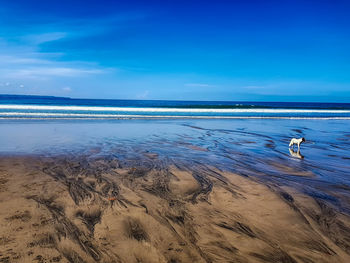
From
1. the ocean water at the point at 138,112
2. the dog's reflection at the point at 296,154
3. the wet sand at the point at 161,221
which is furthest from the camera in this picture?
the ocean water at the point at 138,112

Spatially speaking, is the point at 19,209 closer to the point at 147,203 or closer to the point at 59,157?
the point at 147,203

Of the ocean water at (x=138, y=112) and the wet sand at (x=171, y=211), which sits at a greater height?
the ocean water at (x=138, y=112)

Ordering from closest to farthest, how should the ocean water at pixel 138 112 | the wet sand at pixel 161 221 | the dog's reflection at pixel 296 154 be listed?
the wet sand at pixel 161 221, the dog's reflection at pixel 296 154, the ocean water at pixel 138 112

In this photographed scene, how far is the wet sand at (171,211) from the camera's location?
2.60 m

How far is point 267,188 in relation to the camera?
4.58 m

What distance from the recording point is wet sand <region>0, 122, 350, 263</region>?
2.60 meters

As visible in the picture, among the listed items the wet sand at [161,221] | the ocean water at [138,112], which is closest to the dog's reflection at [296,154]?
the wet sand at [161,221]

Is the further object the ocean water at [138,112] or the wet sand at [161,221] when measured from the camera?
the ocean water at [138,112]

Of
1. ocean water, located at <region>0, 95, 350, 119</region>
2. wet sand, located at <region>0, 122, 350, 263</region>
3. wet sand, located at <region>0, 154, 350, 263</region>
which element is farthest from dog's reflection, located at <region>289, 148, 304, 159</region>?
ocean water, located at <region>0, 95, 350, 119</region>

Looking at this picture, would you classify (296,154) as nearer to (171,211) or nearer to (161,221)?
(171,211)

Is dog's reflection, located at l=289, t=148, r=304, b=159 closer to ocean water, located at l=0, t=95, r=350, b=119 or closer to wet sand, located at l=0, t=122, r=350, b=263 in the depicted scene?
wet sand, located at l=0, t=122, r=350, b=263

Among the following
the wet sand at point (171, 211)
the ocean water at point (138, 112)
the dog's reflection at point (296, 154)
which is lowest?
the dog's reflection at point (296, 154)

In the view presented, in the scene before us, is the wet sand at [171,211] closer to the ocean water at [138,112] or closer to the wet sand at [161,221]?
the wet sand at [161,221]

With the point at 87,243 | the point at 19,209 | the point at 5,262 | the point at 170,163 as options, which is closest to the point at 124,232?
the point at 87,243
